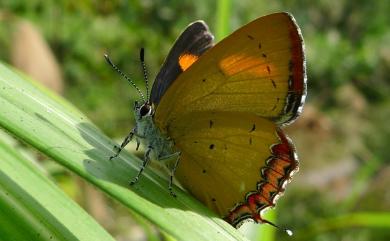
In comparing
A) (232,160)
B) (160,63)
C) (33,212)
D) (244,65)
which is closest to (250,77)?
(244,65)

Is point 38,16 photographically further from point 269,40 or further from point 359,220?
point 269,40

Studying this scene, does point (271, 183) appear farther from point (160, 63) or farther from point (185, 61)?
point (160, 63)

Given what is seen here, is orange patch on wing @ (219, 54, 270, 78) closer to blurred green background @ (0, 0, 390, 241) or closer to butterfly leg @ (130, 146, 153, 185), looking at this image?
butterfly leg @ (130, 146, 153, 185)

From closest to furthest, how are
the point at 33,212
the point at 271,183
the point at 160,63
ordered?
the point at 33,212 < the point at 271,183 < the point at 160,63

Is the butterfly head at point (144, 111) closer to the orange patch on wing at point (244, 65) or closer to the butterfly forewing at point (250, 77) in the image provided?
the butterfly forewing at point (250, 77)

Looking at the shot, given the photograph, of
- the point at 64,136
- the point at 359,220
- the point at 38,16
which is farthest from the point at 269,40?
the point at 38,16

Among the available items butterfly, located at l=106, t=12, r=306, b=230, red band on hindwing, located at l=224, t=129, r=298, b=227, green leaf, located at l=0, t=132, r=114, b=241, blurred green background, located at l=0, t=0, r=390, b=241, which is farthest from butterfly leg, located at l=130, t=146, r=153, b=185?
blurred green background, located at l=0, t=0, r=390, b=241
